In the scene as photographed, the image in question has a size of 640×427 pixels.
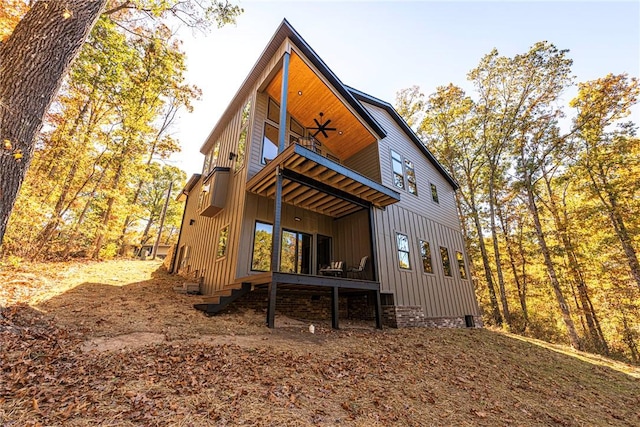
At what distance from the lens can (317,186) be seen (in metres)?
7.66

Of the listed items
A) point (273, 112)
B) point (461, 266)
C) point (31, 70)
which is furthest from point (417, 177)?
point (31, 70)

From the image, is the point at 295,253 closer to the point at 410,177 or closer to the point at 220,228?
the point at 220,228

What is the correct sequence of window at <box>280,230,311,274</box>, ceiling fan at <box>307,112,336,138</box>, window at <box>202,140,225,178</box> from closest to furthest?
window at <box>280,230,311,274</box>, ceiling fan at <box>307,112,336,138</box>, window at <box>202,140,225,178</box>

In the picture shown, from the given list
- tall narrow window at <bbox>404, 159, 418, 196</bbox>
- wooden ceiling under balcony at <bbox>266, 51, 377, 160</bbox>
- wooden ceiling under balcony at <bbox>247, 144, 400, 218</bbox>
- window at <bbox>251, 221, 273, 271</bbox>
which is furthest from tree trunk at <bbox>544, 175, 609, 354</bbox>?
window at <bbox>251, 221, 273, 271</bbox>

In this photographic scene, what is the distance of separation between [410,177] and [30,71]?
11.8 metres

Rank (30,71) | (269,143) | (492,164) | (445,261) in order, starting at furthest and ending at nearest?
(492,164) < (445,261) < (269,143) < (30,71)

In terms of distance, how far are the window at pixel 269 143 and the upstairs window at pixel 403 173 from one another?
5188 millimetres

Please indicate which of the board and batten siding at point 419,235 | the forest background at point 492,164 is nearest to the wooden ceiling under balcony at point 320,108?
the board and batten siding at point 419,235

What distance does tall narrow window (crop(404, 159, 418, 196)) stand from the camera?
11836mm

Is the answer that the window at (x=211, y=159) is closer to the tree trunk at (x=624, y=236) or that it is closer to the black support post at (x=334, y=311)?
the black support post at (x=334, y=311)

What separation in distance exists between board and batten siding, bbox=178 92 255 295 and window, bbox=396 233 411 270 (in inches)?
227

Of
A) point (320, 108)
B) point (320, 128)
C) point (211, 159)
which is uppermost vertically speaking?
point (320, 108)

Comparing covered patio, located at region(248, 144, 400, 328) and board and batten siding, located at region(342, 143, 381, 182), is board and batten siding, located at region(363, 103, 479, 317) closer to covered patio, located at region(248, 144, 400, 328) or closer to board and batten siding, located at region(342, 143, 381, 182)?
board and batten siding, located at region(342, 143, 381, 182)

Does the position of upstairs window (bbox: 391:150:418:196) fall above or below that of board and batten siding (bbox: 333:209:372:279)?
above
